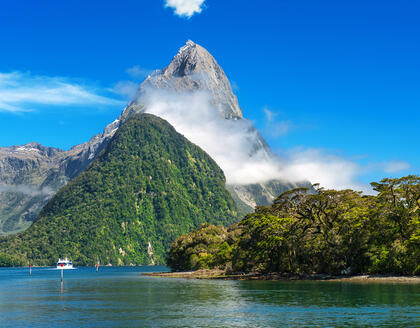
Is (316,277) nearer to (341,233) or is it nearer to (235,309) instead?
(341,233)

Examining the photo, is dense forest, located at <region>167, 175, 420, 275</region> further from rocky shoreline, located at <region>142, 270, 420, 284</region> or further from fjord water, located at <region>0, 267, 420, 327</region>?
fjord water, located at <region>0, 267, 420, 327</region>

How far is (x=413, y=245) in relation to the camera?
127000 millimetres

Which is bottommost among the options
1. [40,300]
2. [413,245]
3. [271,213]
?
[40,300]

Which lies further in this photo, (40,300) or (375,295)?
(40,300)

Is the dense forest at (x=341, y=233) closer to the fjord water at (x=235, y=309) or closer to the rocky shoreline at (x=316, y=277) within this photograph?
the rocky shoreline at (x=316, y=277)

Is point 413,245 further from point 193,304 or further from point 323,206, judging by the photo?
point 193,304

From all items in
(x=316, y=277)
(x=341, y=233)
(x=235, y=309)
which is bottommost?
(x=235, y=309)

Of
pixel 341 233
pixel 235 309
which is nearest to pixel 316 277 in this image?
pixel 341 233

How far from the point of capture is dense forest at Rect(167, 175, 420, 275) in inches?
5276

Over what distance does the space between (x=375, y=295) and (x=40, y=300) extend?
68785 millimetres

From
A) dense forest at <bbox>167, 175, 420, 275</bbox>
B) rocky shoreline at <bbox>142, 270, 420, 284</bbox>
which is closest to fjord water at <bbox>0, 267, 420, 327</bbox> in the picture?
rocky shoreline at <bbox>142, 270, 420, 284</bbox>

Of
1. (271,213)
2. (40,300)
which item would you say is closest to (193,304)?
(40,300)

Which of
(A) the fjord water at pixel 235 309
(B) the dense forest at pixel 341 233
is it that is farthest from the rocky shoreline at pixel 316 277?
(A) the fjord water at pixel 235 309

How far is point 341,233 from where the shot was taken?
14612 cm
